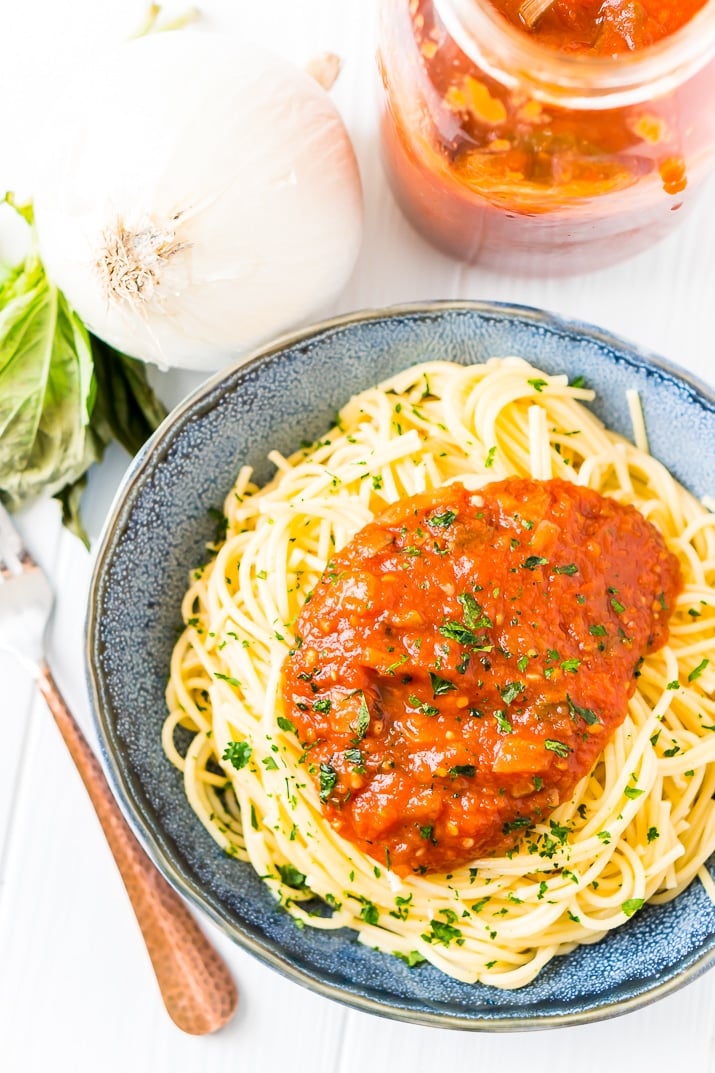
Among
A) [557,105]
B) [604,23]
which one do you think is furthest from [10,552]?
[604,23]

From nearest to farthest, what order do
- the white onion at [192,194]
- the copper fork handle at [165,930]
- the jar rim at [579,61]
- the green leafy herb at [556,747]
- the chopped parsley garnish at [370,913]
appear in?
the jar rim at [579,61], the green leafy herb at [556,747], the white onion at [192,194], the chopped parsley garnish at [370,913], the copper fork handle at [165,930]

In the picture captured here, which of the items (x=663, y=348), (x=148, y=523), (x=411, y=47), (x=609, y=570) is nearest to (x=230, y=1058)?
(x=148, y=523)

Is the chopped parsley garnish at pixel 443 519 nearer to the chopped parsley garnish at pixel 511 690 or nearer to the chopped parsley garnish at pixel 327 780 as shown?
the chopped parsley garnish at pixel 511 690

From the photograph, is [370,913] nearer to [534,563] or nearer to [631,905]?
[631,905]

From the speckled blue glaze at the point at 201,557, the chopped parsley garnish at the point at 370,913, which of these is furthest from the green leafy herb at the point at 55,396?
the chopped parsley garnish at the point at 370,913

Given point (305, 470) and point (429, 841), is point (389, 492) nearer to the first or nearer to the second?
point (305, 470)
